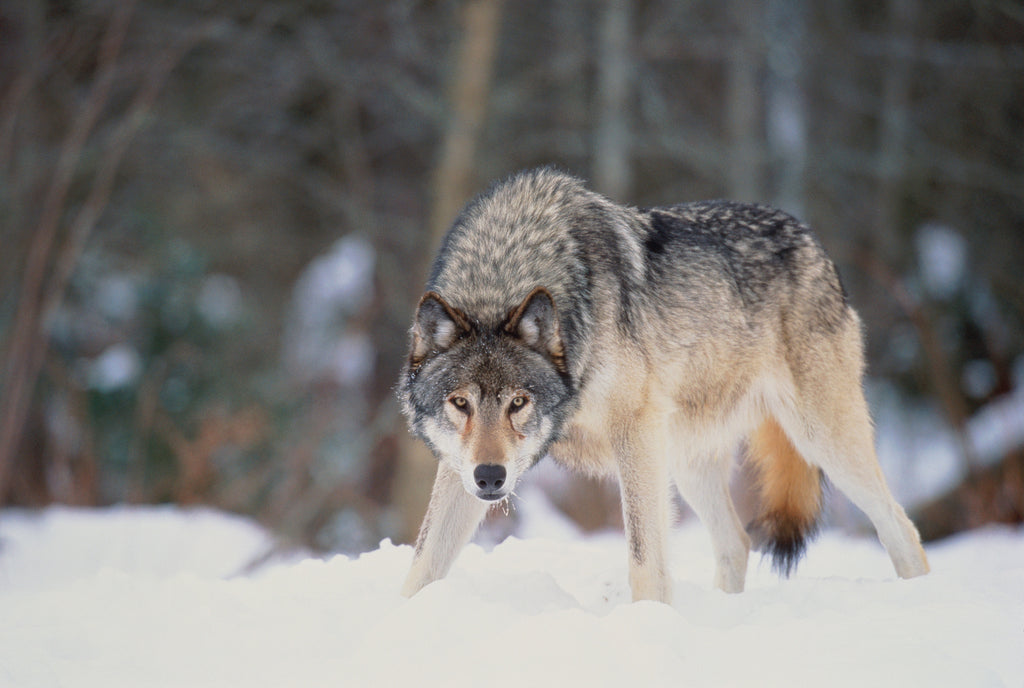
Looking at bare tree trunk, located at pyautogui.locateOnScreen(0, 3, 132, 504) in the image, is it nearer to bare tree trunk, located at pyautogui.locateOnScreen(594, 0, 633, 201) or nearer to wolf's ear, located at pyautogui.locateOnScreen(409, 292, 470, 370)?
wolf's ear, located at pyautogui.locateOnScreen(409, 292, 470, 370)

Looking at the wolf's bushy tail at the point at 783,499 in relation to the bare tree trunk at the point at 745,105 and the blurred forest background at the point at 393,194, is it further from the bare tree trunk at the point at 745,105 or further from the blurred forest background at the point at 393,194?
the bare tree trunk at the point at 745,105

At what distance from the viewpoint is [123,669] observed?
2.54m

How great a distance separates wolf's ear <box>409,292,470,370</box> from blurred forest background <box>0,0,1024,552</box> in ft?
9.44

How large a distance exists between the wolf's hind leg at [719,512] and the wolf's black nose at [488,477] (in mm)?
1281

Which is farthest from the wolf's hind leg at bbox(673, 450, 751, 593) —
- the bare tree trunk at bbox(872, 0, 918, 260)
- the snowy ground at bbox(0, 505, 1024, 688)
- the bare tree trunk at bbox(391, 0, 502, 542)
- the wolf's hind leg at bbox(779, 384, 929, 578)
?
the bare tree trunk at bbox(872, 0, 918, 260)

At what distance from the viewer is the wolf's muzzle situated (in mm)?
2939

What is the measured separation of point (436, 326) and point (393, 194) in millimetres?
10333

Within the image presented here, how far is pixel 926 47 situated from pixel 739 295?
9410 mm

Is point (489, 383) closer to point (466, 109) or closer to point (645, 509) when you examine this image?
point (645, 509)

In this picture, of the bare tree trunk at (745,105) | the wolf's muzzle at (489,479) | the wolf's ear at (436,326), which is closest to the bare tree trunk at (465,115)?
the bare tree trunk at (745,105)

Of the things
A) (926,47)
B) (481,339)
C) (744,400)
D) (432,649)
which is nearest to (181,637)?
(432,649)

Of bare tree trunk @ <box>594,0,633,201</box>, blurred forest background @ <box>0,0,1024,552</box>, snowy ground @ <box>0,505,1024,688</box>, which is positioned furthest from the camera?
bare tree trunk @ <box>594,0,633,201</box>

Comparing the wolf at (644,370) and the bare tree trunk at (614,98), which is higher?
the bare tree trunk at (614,98)

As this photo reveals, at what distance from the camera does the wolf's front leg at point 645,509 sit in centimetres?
329
